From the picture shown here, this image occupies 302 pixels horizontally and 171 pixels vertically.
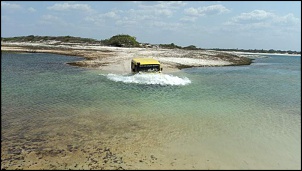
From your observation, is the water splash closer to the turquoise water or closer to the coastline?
the turquoise water

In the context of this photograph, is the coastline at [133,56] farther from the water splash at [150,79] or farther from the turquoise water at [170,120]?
the turquoise water at [170,120]

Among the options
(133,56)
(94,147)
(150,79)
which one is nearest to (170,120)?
(94,147)

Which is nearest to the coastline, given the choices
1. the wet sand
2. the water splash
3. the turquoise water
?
the water splash

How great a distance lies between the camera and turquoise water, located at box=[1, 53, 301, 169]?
12.0 m

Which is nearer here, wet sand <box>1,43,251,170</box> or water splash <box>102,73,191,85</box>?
wet sand <box>1,43,251,170</box>

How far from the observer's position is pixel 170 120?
54.6 feet

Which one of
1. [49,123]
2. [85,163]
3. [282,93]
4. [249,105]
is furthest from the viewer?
[282,93]

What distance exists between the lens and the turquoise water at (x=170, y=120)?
39.2 ft

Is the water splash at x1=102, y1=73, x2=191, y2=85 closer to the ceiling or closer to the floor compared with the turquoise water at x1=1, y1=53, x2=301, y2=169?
closer to the ceiling

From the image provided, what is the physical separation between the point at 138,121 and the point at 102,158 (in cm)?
528

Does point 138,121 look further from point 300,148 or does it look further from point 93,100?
point 300,148

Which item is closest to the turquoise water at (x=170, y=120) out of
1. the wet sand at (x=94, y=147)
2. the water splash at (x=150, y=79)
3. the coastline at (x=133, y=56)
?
the wet sand at (x=94, y=147)

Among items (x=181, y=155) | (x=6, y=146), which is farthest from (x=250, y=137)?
(x=6, y=146)

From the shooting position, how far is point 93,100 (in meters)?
21.3
